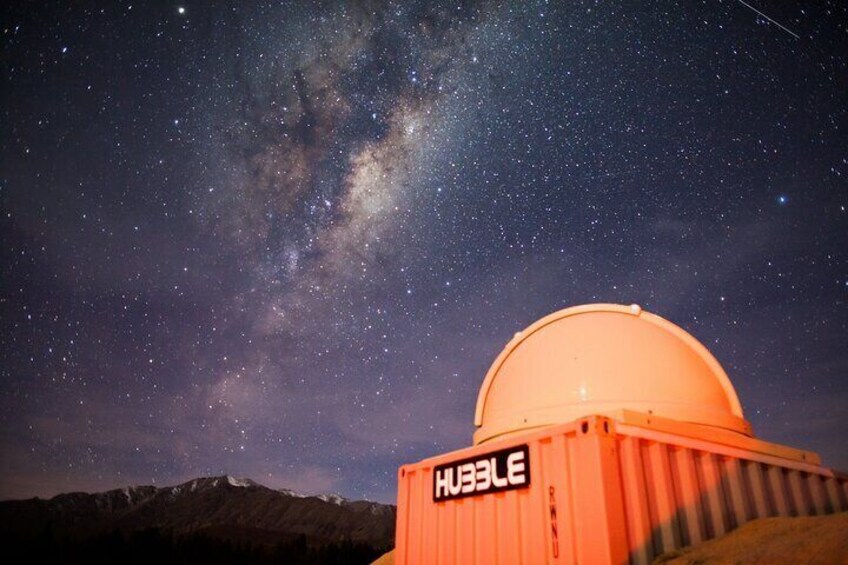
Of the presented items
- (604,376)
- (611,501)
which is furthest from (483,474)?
(604,376)

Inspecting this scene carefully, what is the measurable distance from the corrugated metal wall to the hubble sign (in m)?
0.08

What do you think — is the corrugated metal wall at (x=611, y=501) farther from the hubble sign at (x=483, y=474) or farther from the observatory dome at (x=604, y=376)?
the observatory dome at (x=604, y=376)

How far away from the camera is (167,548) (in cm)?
8162

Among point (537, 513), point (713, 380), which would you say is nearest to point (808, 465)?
point (713, 380)

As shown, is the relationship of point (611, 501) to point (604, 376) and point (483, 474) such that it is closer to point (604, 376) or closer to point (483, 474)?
point (483, 474)

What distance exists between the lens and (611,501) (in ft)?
14.8

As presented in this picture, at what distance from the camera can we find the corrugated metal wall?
4559mm

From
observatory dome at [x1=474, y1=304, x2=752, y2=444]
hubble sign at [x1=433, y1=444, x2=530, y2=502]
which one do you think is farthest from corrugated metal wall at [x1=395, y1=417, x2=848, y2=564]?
observatory dome at [x1=474, y1=304, x2=752, y2=444]

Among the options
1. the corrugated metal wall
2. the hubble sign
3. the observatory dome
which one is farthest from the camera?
the observatory dome

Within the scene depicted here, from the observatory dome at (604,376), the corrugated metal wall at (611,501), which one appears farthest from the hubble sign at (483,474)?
the observatory dome at (604,376)

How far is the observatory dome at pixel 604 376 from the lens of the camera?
582 centimetres

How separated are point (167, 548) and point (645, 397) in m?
96.3

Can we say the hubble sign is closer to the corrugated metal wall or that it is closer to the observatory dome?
the corrugated metal wall

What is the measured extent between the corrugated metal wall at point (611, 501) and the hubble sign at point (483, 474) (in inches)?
3.1
